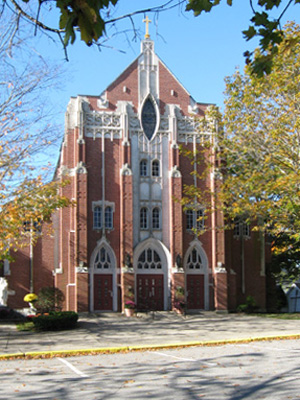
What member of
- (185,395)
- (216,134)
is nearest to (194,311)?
(216,134)

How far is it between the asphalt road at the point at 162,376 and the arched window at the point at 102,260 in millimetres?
18055

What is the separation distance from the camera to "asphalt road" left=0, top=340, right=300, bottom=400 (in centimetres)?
939

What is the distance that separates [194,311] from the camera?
34469 millimetres

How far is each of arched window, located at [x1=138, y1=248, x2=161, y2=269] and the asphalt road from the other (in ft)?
62.0

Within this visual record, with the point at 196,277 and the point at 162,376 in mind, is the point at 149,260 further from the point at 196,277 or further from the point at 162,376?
the point at 162,376

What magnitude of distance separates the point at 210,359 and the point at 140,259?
21.0m

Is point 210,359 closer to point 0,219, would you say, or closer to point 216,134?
point 0,219

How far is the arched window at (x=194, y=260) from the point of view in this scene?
115 ft

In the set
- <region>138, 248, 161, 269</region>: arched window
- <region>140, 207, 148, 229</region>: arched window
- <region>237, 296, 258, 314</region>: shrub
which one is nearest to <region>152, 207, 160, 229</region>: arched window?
<region>140, 207, 148, 229</region>: arched window

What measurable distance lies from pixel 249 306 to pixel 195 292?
3.59 m

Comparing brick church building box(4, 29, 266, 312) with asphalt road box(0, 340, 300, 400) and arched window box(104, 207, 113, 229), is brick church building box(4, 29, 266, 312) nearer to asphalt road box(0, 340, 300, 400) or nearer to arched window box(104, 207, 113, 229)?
arched window box(104, 207, 113, 229)

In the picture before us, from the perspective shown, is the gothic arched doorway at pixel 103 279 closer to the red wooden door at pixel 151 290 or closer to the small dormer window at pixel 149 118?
the red wooden door at pixel 151 290

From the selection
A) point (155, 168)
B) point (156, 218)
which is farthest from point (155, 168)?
point (156, 218)

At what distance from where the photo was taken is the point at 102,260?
33.6 metres
